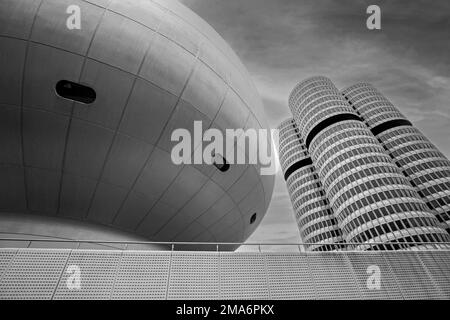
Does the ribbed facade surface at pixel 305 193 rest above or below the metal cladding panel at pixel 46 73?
A: above

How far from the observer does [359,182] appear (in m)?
67.4

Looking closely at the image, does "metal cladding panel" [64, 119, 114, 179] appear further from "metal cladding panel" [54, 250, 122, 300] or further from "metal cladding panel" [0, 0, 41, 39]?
"metal cladding panel" [54, 250, 122, 300]

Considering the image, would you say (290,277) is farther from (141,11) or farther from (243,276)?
(141,11)

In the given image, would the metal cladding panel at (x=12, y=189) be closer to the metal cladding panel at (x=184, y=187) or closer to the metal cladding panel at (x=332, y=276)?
the metal cladding panel at (x=184, y=187)

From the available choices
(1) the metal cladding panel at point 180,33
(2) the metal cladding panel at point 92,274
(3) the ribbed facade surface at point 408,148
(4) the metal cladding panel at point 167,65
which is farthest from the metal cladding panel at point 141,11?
(3) the ribbed facade surface at point 408,148

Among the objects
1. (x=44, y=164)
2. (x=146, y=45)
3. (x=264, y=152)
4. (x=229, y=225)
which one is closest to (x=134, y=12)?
(x=146, y=45)

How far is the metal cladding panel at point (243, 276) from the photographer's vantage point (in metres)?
7.17

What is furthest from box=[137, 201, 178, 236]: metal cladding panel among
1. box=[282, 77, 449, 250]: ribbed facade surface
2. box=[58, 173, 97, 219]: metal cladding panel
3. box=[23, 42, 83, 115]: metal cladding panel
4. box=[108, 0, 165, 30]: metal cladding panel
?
box=[282, 77, 449, 250]: ribbed facade surface

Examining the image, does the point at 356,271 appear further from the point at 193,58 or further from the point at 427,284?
the point at 193,58

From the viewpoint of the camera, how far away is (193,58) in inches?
392

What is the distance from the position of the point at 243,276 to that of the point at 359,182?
69.2m

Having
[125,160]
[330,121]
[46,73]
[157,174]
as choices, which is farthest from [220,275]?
[330,121]

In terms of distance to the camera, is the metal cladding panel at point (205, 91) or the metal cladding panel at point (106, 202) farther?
the metal cladding panel at point (106, 202)

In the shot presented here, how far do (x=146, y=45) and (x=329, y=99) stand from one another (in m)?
92.9
